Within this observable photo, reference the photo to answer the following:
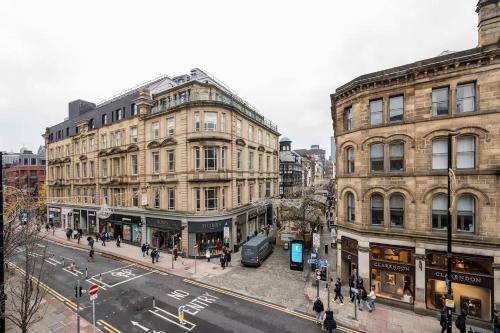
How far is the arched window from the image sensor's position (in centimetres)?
1817

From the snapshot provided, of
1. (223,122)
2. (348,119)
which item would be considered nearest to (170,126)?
(223,122)

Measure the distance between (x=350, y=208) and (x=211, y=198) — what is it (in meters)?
14.0

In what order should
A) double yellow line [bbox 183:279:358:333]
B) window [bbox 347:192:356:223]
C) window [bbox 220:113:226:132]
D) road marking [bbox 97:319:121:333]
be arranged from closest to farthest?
road marking [bbox 97:319:121:333], double yellow line [bbox 183:279:358:333], window [bbox 347:192:356:223], window [bbox 220:113:226:132]

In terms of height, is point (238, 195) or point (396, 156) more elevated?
point (396, 156)

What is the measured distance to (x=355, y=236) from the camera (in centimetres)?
1728

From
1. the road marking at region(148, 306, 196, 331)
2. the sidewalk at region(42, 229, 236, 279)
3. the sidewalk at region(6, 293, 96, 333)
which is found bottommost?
the sidewalk at region(42, 229, 236, 279)

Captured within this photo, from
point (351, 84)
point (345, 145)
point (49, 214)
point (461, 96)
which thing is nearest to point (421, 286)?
point (345, 145)

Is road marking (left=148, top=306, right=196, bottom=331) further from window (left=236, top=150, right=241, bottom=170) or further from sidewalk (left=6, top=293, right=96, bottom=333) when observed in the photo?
window (left=236, top=150, right=241, bottom=170)

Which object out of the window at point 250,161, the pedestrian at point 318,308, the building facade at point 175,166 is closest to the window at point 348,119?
the pedestrian at point 318,308

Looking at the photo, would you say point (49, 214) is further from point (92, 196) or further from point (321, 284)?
point (321, 284)

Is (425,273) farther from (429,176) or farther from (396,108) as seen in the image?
(396,108)

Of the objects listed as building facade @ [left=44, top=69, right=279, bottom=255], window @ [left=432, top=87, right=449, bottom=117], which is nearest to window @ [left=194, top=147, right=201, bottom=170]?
building facade @ [left=44, top=69, right=279, bottom=255]

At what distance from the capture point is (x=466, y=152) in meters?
13.9

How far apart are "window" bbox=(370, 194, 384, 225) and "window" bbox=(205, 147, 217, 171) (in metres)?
15.5
